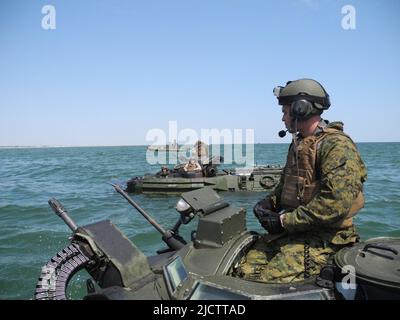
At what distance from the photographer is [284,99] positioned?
405 cm

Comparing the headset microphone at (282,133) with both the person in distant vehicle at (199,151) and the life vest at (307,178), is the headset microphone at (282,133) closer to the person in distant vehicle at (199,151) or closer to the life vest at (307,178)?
the life vest at (307,178)

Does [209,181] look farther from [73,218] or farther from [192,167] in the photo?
[73,218]

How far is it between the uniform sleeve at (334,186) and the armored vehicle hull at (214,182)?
1515 cm

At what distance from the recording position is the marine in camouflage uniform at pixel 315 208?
11.7ft

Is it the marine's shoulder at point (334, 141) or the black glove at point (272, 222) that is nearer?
the marine's shoulder at point (334, 141)

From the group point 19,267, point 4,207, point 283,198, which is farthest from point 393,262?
point 4,207

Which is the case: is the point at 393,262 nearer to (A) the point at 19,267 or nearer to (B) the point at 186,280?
(B) the point at 186,280

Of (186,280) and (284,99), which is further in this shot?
(284,99)

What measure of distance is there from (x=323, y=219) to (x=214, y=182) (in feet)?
51.1

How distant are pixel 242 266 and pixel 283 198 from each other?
82cm

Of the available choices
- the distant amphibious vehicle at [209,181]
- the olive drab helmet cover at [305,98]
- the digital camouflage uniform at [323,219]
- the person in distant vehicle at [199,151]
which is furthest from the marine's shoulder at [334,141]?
the person in distant vehicle at [199,151]

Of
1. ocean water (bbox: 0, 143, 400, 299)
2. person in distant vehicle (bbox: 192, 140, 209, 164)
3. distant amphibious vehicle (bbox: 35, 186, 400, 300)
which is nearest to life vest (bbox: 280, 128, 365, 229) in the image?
distant amphibious vehicle (bbox: 35, 186, 400, 300)

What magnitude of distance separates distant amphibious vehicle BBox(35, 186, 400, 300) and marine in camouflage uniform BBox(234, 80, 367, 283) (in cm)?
28

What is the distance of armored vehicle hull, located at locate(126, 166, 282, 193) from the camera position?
18.9 m
